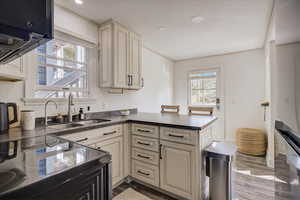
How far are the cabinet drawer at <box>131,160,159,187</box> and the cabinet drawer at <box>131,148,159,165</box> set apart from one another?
0.06 m

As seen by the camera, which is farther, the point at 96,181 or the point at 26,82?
the point at 26,82

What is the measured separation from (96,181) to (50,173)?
0.81 ft

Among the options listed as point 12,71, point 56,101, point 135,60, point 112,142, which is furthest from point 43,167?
point 135,60

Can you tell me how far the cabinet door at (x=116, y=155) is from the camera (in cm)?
198

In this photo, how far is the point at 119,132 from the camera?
83.7 inches

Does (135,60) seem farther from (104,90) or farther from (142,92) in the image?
(142,92)

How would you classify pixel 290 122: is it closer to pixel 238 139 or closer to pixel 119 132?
pixel 119 132

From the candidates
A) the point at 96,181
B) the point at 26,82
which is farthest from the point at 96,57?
the point at 96,181

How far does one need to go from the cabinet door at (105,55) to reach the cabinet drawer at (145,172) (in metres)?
1.31

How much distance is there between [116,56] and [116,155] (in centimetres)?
154

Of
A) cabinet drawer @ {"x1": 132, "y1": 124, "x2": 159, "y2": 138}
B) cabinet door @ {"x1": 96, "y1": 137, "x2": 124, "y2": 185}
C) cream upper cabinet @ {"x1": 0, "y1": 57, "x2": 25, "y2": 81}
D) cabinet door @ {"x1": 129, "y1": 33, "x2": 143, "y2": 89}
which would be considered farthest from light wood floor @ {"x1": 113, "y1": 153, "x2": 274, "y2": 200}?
cream upper cabinet @ {"x1": 0, "y1": 57, "x2": 25, "y2": 81}

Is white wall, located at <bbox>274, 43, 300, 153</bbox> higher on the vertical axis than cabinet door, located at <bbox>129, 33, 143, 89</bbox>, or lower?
lower

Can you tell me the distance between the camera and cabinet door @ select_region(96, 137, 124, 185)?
6.51ft

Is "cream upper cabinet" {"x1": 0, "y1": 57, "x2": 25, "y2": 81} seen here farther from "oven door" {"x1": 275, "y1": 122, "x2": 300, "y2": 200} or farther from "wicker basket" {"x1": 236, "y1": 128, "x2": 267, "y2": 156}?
"wicker basket" {"x1": 236, "y1": 128, "x2": 267, "y2": 156}
